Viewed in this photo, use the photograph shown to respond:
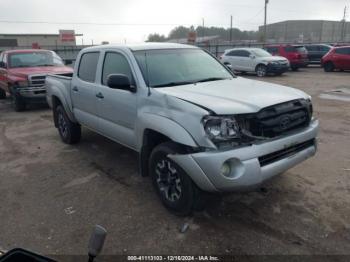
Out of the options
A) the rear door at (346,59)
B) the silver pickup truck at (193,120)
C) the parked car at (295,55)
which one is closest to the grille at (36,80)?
the silver pickup truck at (193,120)

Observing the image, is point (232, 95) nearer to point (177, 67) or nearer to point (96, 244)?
point (177, 67)

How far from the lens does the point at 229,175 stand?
3168 mm

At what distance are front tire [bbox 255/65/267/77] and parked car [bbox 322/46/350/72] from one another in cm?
450

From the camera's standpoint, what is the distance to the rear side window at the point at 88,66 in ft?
17.0

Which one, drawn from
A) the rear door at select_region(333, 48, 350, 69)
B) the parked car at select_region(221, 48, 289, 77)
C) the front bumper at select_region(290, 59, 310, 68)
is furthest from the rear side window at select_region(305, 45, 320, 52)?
the parked car at select_region(221, 48, 289, 77)

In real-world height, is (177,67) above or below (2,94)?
above

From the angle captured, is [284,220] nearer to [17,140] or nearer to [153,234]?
[153,234]

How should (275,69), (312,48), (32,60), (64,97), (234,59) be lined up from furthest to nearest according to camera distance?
(312,48) → (234,59) → (275,69) → (32,60) → (64,97)

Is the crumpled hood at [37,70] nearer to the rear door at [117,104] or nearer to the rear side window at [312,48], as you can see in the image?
the rear door at [117,104]

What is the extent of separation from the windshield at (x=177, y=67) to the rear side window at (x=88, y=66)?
1.09m

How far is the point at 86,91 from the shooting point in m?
5.29

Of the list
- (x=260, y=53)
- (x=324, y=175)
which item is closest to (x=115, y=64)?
(x=324, y=175)

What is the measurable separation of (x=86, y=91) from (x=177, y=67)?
5.48 ft

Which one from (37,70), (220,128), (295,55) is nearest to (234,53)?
(295,55)
